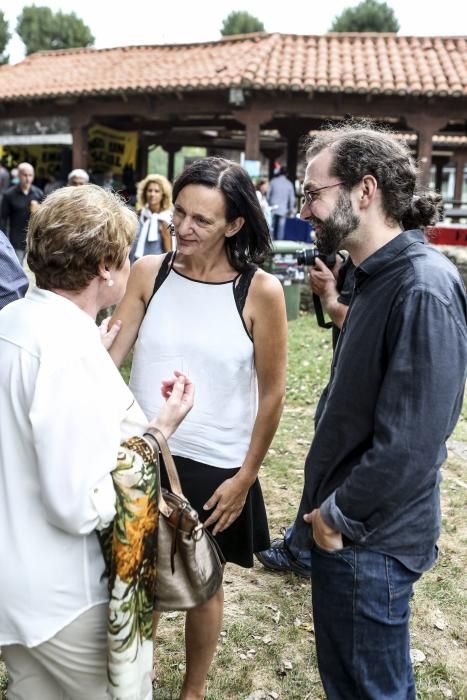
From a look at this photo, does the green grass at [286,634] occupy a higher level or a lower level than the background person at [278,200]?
lower

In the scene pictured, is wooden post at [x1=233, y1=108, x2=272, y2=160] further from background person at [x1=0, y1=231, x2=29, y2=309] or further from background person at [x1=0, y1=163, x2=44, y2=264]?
background person at [x1=0, y1=231, x2=29, y2=309]

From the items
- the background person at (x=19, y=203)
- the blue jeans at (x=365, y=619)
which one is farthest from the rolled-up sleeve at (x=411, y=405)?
the background person at (x=19, y=203)

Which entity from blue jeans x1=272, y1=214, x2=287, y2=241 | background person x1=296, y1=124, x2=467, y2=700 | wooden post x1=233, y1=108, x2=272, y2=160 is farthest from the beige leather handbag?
wooden post x1=233, y1=108, x2=272, y2=160

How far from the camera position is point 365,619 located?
1512mm

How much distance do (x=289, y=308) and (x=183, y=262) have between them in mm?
7153

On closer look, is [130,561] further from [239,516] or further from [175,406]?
[239,516]

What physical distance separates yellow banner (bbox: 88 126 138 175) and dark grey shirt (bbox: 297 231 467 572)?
14989 millimetres

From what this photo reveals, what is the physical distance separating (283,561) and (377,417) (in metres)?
2.05

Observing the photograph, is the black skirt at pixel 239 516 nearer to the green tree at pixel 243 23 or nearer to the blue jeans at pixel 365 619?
the blue jeans at pixel 365 619

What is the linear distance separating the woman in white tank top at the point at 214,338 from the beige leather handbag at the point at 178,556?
0.48 metres

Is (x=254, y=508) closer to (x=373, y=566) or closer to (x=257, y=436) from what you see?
(x=257, y=436)

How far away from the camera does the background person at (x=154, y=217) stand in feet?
20.2

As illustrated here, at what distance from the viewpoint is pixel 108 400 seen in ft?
4.29

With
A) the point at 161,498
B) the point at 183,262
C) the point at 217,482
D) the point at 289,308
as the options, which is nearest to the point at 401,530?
the point at 161,498
